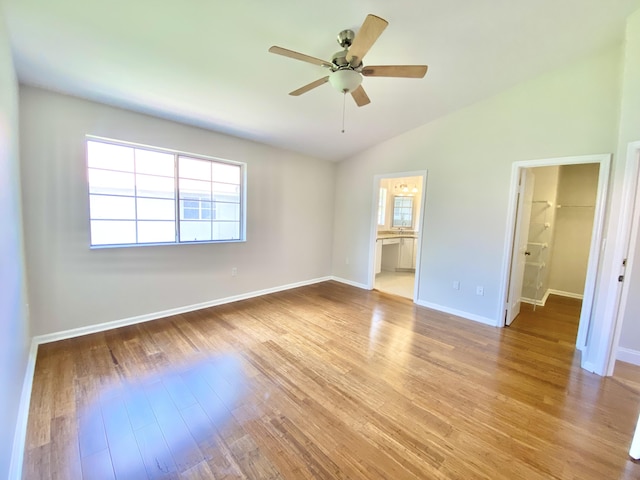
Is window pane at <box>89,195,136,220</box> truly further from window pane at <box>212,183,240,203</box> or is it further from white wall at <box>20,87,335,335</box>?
window pane at <box>212,183,240,203</box>

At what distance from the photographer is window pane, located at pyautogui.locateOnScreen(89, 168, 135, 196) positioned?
290cm

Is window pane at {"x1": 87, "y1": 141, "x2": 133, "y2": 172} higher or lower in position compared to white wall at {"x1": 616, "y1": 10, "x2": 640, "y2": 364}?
lower

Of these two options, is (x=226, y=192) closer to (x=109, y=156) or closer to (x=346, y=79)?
(x=109, y=156)

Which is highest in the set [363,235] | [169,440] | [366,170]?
[366,170]

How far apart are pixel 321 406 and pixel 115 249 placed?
281cm

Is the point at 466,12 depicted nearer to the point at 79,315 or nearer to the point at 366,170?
the point at 366,170

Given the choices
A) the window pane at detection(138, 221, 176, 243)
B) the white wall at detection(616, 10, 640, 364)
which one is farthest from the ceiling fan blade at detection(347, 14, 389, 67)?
the window pane at detection(138, 221, 176, 243)

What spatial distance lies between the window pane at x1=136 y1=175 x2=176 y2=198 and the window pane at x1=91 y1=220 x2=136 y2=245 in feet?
1.31

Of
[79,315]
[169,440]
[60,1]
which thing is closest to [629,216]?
[169,440]

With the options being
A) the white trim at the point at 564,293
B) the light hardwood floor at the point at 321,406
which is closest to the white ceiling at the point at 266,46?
the light hardwood floor at the point at 321,406

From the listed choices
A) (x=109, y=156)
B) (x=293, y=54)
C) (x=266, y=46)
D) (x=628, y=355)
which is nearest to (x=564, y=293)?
(x=628, y=355)

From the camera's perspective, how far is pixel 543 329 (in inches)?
135

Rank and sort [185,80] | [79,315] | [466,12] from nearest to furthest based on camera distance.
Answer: [466,12]
[185,80]
[79,315]

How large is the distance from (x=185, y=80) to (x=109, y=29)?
0.66 meters
